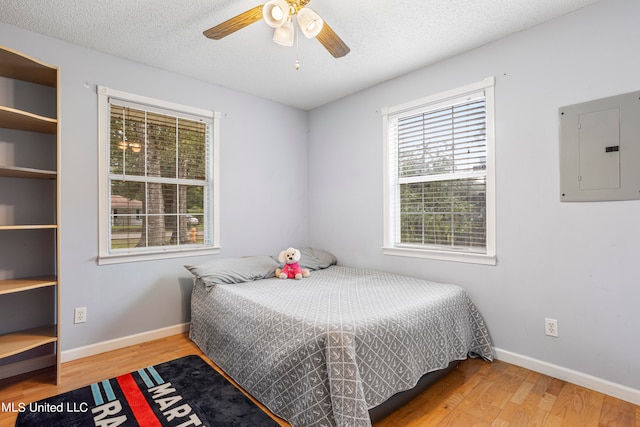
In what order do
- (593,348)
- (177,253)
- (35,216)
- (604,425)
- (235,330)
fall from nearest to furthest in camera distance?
(604,425) → (593,348) → (235,330) → (35,216) → (177,253)

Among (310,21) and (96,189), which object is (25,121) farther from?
(310,21)

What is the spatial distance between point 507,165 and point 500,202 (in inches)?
11.1

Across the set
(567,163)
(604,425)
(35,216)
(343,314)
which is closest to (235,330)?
(343,314)

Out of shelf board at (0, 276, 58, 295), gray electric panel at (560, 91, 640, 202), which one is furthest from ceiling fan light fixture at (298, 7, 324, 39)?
Result: shelf board at (0, 276, 58, 295)

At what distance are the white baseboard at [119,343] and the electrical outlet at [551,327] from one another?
298 centimetres

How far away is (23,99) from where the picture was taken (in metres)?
2.26

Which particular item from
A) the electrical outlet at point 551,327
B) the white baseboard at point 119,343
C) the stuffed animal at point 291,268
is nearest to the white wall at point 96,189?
the white baseboard at point 119,343

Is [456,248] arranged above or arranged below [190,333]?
above

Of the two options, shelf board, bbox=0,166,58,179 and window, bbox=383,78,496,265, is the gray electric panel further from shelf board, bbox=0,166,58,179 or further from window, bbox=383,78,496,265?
shelf board, bbox=0,166,58,179

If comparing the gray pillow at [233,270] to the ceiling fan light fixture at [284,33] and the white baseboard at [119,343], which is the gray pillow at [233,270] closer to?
the white baseboard at [119,343]

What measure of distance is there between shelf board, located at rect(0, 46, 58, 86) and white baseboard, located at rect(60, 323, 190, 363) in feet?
6.61

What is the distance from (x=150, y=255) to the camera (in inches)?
111

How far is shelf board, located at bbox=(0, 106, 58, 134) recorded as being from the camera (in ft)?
6.37

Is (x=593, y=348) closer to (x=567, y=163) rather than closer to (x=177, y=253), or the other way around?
(x=567, y=163)
